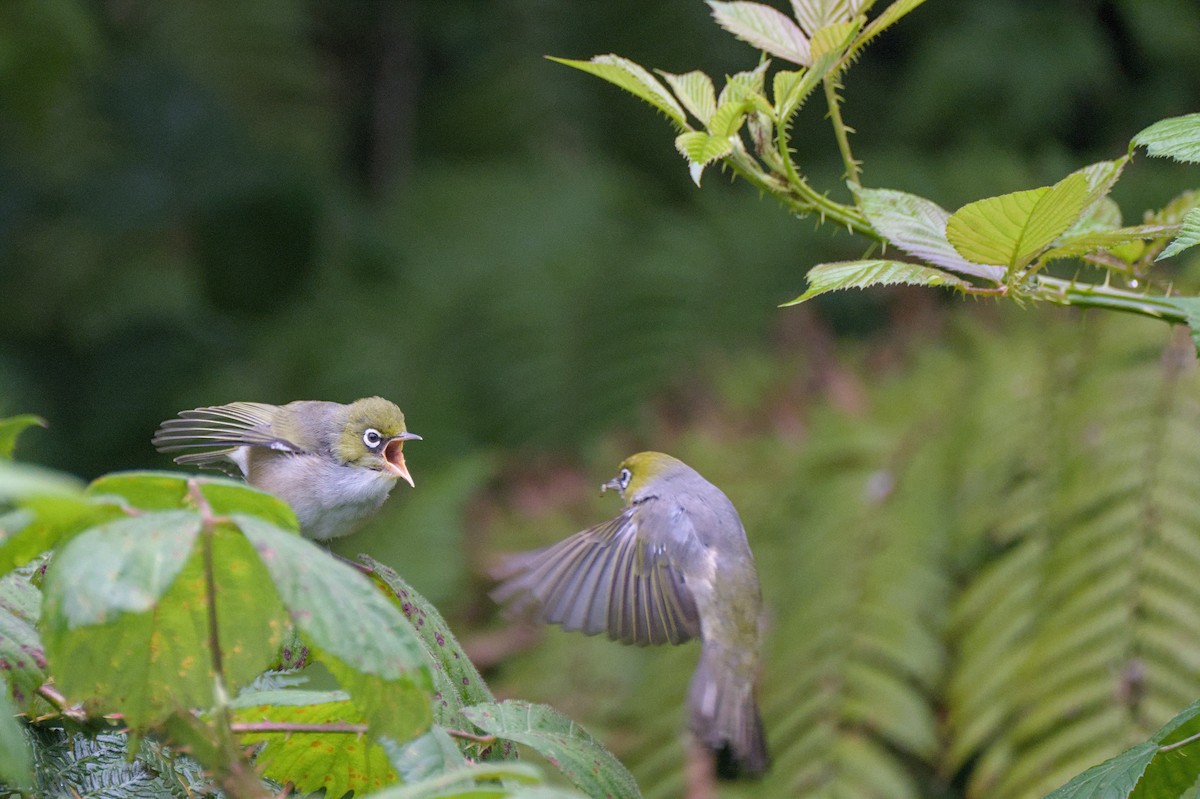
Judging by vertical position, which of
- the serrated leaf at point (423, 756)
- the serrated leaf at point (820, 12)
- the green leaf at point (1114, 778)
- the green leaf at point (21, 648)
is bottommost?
the green leaf at point (21, 648)

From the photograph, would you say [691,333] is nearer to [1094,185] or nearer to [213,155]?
[213,155]

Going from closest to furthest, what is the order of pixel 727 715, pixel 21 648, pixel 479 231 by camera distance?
pixel 21 648 → pixel 727 715 → pixel 479 231

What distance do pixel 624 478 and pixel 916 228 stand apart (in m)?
0.83

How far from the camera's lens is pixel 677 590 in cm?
159

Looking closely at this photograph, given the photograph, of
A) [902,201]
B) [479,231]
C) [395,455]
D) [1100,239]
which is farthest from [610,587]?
[479,231]

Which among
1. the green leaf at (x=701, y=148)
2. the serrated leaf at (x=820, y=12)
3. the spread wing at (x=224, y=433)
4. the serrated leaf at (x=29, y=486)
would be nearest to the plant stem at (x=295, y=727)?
the serrated leaf at (x=29, y=486)

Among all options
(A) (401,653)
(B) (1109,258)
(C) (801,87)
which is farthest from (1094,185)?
(A) (401,653)

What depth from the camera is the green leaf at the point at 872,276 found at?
0.97 m

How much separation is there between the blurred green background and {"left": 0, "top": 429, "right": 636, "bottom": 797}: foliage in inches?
101

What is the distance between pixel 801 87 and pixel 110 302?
213 inches

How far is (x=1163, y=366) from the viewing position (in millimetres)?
3195

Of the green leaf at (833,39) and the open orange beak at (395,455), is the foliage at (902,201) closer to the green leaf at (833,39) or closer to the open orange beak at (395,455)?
the green leaf at (833,39)

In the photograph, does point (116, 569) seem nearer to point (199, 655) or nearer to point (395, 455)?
point (199, 655)

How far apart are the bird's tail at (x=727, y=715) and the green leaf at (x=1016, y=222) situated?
2.45 ft
